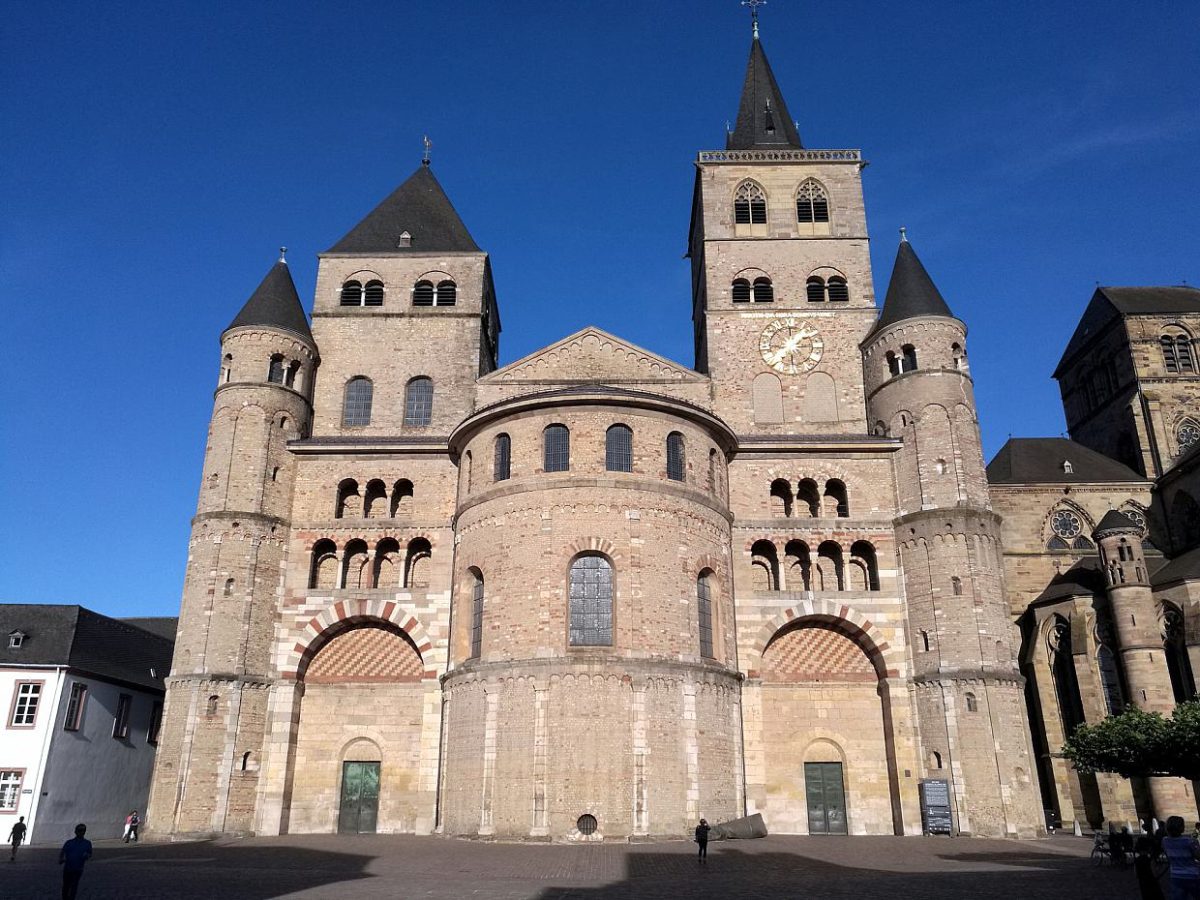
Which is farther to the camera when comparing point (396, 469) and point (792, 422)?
point (792, 422)

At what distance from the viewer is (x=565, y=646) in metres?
26.4

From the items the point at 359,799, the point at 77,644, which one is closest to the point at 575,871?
the point at 359,799

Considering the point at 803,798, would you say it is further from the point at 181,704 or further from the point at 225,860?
the point at 181,704

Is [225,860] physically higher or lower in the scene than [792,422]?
lower

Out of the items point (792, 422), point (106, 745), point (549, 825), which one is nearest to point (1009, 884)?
point (549, 825)

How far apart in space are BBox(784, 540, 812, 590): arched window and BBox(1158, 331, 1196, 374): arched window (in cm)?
2970

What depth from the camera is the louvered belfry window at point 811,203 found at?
4122cm

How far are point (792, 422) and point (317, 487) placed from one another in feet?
57.6

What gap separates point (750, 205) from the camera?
136 ft

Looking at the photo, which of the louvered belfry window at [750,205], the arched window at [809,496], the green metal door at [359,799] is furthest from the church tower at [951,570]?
the green metal door at [359,799]

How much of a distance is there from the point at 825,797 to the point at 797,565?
7.46 meters

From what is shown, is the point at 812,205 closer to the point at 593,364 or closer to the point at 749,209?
the point at 749,209

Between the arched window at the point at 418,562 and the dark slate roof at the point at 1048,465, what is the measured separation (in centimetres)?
2520

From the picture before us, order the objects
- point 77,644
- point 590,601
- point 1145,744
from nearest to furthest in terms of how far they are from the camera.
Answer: point 1145,744 → point 590,601 → point 77,644
